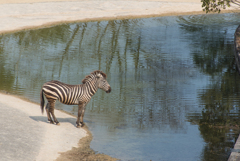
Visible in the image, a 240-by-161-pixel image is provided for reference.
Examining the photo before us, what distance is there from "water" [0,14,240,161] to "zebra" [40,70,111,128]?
108cm

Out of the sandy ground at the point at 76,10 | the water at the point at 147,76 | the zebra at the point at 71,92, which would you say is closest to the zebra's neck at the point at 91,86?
the zebra at the point at 71,92

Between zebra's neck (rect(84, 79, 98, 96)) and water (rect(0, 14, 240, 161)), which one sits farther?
zebra's neck (rect(84, 79, 98, 96))

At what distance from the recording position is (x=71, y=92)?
10781 mm

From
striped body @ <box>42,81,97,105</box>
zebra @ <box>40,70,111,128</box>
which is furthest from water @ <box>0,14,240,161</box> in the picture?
striped body @ <box>42,81,97,105</box>

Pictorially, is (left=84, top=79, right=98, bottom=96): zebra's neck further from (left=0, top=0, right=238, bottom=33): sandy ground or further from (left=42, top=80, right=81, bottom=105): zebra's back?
(left=0, top=0, right=238, bottom=33): sandy ground

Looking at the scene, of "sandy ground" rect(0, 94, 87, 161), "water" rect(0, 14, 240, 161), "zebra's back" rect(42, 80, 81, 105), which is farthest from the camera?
"zebra's back" rect(42, 80, 81, 105)

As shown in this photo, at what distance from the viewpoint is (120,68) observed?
→ 60.3ft

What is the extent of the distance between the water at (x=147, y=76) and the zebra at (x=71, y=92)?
1.08 m

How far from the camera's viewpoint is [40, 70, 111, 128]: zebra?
1057 cm

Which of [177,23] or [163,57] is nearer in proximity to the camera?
[163,57]

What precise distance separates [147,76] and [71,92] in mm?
7045

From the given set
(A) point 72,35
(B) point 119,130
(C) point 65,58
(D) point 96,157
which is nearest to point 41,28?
(A) point 72,35

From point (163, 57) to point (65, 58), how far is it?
19.9 feet

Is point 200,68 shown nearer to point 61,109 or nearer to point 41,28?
point 61,109
